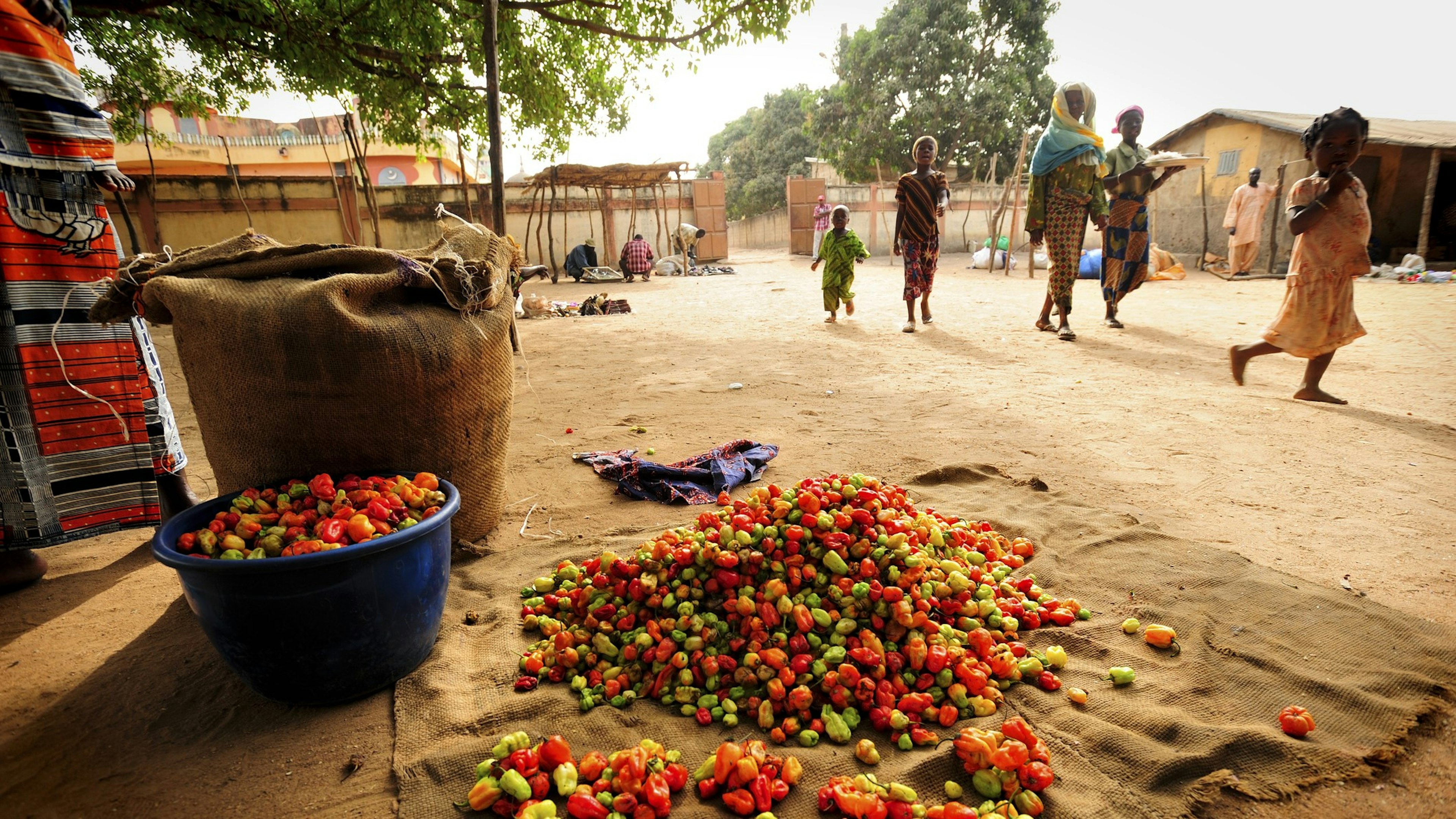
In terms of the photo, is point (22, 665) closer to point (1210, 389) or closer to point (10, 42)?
point (10, 42)

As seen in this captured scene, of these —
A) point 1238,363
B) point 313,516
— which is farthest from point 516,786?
point 1238,363

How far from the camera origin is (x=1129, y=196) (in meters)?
6.72

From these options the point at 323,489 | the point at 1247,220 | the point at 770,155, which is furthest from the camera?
the point at 770,155

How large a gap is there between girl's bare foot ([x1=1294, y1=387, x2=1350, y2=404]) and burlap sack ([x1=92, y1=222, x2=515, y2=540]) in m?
4.88

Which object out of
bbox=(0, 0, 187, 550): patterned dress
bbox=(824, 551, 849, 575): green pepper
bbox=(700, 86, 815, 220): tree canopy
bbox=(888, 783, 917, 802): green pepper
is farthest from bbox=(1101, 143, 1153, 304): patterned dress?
bbox=(700, 86, 815, 220): tree canopy

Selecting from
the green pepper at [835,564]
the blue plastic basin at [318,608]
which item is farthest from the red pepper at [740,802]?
the blue plastic basin at [318,608]

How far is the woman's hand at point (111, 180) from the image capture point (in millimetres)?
2514

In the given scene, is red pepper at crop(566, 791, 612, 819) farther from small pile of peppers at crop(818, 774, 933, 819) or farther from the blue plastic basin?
the blue plastic basin

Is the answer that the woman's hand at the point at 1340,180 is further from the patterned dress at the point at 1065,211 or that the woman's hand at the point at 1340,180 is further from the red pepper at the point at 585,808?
the red pepper at the point at 585,808

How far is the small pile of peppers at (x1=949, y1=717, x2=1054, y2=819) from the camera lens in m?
1.50

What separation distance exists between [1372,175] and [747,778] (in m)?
17.9

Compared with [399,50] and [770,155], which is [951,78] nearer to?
[770,155]

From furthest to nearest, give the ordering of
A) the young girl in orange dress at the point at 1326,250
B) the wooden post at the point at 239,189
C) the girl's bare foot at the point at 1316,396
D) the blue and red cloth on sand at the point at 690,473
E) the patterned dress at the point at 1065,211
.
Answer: the wooden post at the point at 239,189 → the patterned dress at the point at 1065,211 → the girl's bare foot at the point at 1316,396 → the young girl in orange dress at the point at 1326,250 → the blue and red cloth on sand at the point at 690,473

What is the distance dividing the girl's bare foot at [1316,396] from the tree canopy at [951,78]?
20.2 m
